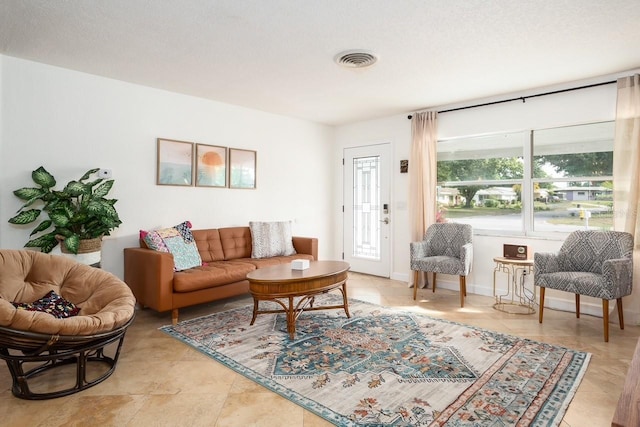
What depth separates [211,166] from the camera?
186 inches

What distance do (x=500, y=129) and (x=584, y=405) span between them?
10.7ft

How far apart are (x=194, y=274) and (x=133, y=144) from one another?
1656 mm

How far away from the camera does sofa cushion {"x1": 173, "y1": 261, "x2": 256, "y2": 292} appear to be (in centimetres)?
347

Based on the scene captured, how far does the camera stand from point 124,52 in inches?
126

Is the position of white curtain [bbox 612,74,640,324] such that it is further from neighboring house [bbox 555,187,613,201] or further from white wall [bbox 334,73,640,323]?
neighboring house [bbox 555,187,613,201]

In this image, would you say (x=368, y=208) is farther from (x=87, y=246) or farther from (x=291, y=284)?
(x=87, y=246)

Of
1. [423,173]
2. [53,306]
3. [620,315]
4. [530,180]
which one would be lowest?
[620,315]

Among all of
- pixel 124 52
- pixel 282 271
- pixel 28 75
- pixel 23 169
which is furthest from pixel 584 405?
pixel 28 75

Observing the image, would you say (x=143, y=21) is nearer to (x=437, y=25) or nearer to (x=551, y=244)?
(x=437, y=25)

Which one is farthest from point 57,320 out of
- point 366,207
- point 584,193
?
point 584,193

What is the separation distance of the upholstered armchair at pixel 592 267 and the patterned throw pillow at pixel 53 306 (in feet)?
12.9

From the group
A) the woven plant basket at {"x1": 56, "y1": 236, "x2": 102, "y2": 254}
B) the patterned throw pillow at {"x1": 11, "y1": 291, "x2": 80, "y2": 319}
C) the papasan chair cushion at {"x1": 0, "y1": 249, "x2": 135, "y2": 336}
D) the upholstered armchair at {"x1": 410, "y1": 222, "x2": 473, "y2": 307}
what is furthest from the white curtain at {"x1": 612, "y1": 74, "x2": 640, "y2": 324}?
the woven plant basket at {"x1": 56, "y1": 236, "x2": 102, "y2": 254}

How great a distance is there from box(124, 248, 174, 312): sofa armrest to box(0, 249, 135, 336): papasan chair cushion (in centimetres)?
57

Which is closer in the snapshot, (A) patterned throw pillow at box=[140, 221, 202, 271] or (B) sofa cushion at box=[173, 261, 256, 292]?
(B) sofa cushion at box=[173, 261, 256, 292]
